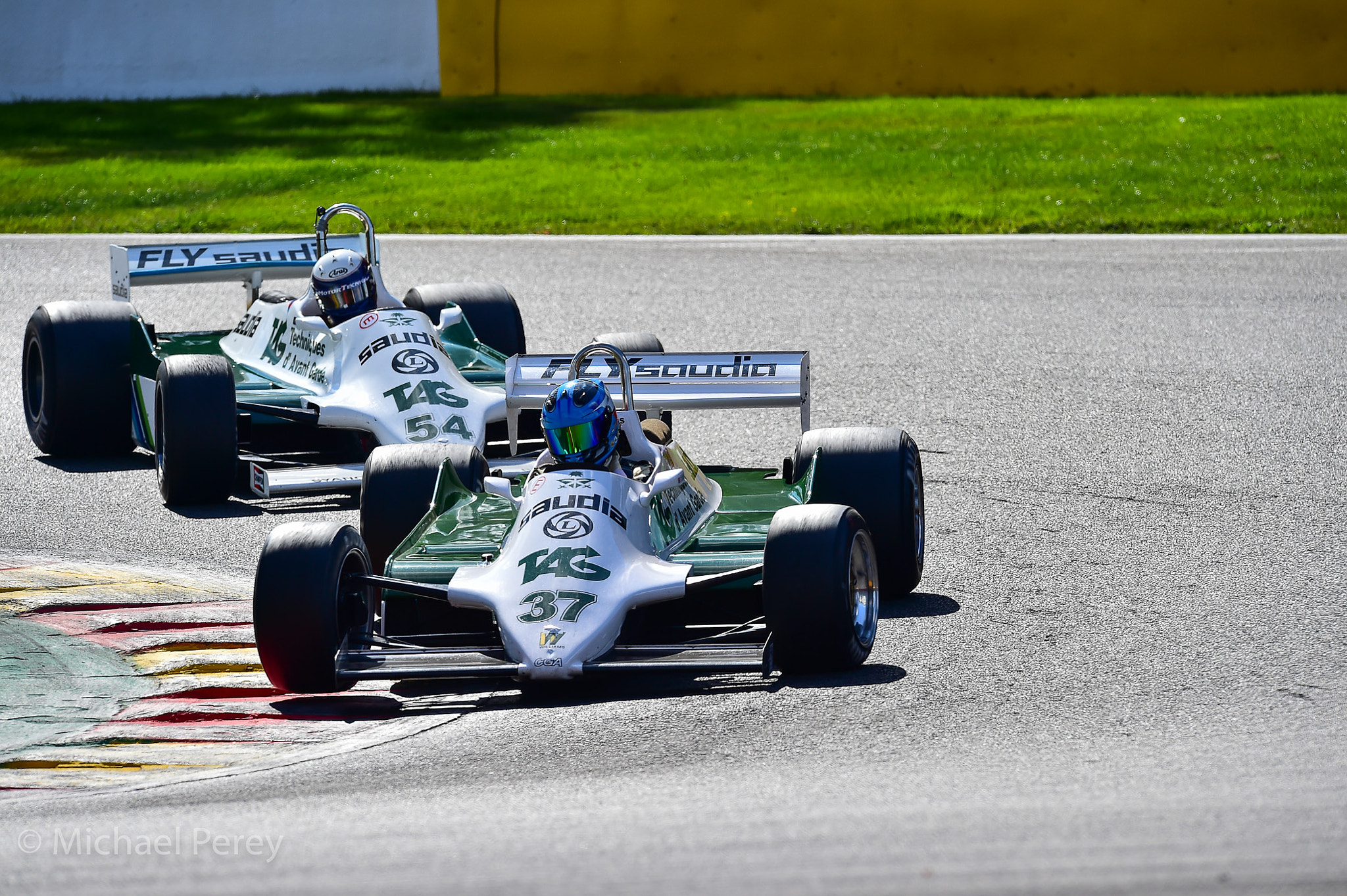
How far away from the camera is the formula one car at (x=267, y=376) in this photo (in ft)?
31.7

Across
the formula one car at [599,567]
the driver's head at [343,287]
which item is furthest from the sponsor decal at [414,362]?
the formula one car at [599,567]

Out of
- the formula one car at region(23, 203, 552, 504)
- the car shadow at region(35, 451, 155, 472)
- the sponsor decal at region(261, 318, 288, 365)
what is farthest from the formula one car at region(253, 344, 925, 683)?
the car shadow at region(35, 451, 155, 472)

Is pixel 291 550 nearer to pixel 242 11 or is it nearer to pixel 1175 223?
pixel 1175 223

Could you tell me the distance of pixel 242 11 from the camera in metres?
26.4

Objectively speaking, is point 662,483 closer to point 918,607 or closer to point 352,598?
point 918,607

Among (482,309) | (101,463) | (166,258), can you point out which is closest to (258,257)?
(166,258)

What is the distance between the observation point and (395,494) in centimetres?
780

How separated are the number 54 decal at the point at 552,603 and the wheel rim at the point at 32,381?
5.86m

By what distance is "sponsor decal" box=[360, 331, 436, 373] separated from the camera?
10.1 meters

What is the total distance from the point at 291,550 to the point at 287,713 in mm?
539

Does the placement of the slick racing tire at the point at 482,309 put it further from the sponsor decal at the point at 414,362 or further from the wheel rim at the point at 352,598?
the wheel rim at the point at 352,598

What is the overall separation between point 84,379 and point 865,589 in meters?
5.85

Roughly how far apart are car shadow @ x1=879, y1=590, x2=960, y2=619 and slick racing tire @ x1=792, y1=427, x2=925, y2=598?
0.06 metres

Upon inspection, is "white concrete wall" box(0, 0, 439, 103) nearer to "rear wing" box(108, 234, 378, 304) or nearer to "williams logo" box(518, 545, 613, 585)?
"rear wing" box(108, 234, 378, 304)
